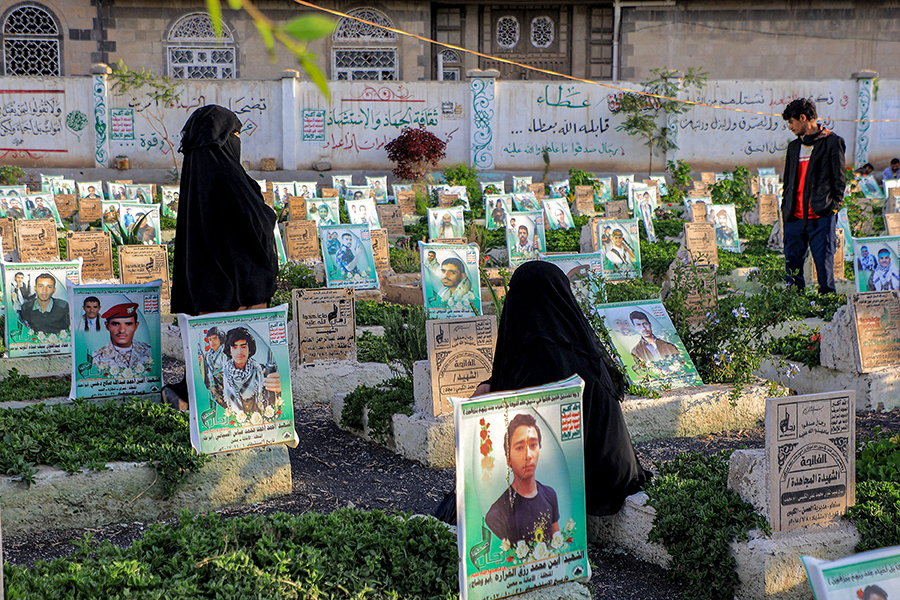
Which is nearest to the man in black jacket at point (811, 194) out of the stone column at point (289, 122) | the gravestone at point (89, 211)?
Result: the gravestone at point (89, 211)

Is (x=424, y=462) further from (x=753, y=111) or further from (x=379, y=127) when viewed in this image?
(x=753, y=111)

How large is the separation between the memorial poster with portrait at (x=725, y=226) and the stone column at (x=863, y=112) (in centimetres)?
876

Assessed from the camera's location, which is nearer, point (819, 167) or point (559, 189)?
point (819, 167)

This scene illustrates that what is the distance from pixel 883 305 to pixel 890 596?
3.48m

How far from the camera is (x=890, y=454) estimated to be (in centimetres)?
311

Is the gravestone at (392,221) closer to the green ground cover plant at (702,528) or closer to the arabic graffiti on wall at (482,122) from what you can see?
the arabic graffiti on wall at (482,122)

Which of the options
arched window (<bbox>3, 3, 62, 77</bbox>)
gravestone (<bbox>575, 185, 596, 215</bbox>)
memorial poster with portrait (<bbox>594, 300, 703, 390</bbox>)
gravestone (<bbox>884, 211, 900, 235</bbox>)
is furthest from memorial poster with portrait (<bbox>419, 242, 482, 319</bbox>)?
arched window (<bbox>3, 3, 62, 77</bbox>)

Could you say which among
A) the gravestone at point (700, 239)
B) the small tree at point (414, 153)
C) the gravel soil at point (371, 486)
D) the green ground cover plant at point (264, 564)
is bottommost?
the gravel soil at point (371, 486)

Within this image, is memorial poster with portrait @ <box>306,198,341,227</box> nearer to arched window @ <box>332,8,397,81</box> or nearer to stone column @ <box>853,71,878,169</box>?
arched window @ <box>332,8,397,81</box>

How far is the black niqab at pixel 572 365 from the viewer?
2867 mm

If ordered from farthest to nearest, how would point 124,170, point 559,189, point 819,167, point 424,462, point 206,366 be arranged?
point 124,170 → point 559,189 → point 819,167 → point 424,462 → point 206,366

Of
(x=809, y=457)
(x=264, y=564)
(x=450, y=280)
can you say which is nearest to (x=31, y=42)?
(x=450, y=280)

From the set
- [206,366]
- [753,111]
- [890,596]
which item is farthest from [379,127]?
[890,596]

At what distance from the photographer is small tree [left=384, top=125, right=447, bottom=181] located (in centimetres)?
1579
